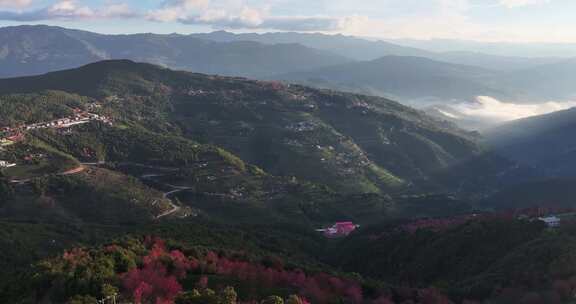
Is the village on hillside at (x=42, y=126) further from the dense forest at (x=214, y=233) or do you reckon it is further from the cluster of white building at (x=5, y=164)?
the dense forest at (x=214, y=233)

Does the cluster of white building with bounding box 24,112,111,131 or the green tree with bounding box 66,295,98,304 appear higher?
the green tree with bounding box 66,295,98,304

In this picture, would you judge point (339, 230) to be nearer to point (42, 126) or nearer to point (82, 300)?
point (82, 300)

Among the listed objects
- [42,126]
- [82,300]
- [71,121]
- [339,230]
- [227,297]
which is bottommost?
[339,230]

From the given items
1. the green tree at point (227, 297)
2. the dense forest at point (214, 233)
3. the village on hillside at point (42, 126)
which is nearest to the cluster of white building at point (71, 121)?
the village on hillside at point (42, 126)

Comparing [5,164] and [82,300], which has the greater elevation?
[82,300]

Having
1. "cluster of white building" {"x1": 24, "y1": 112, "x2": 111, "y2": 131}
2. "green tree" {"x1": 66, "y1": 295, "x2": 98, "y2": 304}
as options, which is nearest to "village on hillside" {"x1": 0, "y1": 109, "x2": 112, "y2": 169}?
"cluster of white building" {"x1": 24, "y1": 112, "x2": 111, "y2": 131}

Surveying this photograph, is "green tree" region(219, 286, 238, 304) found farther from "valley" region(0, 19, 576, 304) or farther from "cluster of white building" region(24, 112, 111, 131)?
"cluster of white building" region(24, 112, 111, 131)

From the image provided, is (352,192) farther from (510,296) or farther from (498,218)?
(510,296)

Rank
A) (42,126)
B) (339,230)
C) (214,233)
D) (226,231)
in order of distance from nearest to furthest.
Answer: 1. (214,233)
2. (226,231)
3. (339,230)
4. (42,126)

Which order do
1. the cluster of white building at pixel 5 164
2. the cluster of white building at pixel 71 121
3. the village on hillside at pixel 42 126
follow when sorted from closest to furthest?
1. the cluster of white building at pixel 5 164
2. the village on hillside at pixel 42 126
3. the cluster of white building at pixel 71 121

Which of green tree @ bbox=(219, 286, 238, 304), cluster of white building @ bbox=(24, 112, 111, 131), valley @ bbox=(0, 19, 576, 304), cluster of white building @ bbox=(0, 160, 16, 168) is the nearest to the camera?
green tree @ bbox=(219, 286, 238, 304)

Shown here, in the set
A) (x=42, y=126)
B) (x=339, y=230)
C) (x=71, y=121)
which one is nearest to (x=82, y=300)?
(x=339, y=230)
